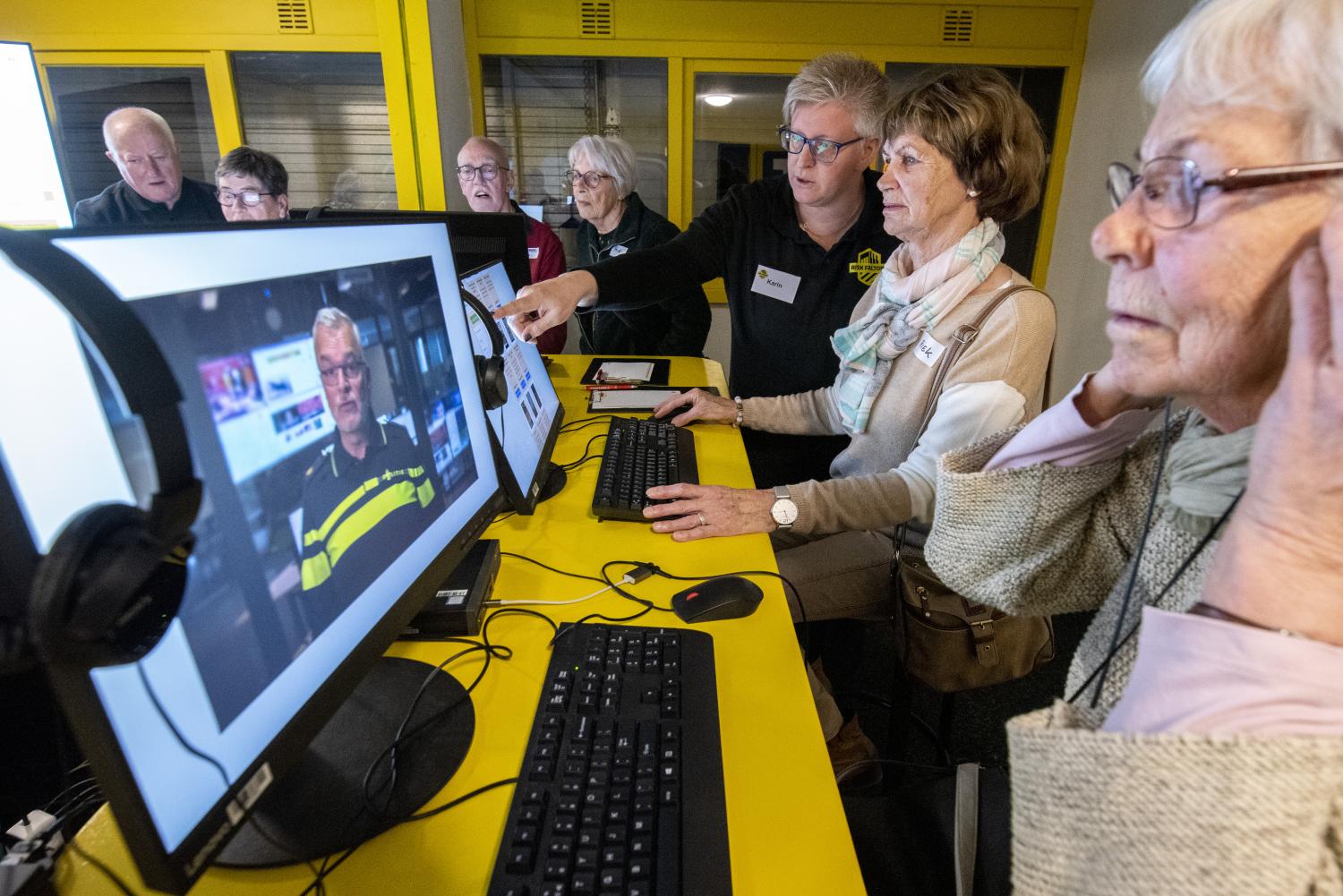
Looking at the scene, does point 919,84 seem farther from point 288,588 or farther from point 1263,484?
point 288,588

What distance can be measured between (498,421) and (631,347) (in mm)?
1819

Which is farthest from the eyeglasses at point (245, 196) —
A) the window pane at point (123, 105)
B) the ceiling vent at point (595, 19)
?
the ceiling vent at point (595, 19)

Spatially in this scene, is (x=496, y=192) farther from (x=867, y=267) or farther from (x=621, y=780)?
(x=621, y=780)

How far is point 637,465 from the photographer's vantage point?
55.2 inches

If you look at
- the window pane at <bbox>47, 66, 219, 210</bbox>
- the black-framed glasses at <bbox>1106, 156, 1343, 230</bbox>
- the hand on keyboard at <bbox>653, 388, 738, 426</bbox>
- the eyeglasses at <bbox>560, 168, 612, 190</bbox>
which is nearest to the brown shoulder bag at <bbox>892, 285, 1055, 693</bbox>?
the hand on keyboard at <bbox>653, 388, 738, 426</bbox>

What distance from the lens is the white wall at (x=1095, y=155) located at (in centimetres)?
356

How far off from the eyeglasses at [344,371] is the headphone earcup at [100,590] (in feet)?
0.82

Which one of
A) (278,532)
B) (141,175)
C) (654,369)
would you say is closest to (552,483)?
(278,532)

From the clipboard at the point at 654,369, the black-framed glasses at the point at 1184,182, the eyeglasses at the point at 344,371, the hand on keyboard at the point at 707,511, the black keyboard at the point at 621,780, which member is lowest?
the black keyboard at the point at 621,780

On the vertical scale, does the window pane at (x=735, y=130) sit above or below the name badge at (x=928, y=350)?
above

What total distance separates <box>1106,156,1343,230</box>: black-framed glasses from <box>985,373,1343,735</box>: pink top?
13.2 inches

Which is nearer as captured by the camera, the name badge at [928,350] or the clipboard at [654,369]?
the name badge at [928,350]

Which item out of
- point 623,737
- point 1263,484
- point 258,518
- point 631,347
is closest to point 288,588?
point 258,518

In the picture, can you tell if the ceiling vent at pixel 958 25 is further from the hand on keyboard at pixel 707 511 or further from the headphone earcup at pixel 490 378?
the headphone earcup at pixel 490 378
